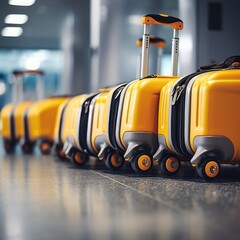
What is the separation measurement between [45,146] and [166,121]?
3710 mm

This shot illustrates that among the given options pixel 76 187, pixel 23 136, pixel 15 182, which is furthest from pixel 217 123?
pixel 23 136

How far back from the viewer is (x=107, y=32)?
872cm

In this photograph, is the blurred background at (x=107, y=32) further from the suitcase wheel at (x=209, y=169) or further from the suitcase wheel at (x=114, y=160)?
the suitcase wheel at (x=209, y=169)

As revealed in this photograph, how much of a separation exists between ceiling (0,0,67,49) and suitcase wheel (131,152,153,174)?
9086 mm

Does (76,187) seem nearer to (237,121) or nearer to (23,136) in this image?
(237,121)

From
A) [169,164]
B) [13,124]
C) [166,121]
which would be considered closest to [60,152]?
[169,164]

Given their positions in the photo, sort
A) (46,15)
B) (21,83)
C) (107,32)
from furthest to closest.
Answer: (46,15), (21,83), (107,32)

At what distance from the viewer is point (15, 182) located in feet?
11.0

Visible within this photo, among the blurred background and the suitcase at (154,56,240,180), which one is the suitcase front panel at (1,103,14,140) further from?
the suitcase at (154,56,240,180)

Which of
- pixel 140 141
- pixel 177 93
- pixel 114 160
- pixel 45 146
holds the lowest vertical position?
pixel 45 146

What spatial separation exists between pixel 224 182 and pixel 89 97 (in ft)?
6.28

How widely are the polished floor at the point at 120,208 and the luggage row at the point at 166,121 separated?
0.17 m

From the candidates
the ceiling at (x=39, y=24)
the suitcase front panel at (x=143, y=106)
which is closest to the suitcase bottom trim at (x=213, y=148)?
the suitcase front panel at (x=143, y=106)

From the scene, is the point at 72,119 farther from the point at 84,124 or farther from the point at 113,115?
the point at 113,115
